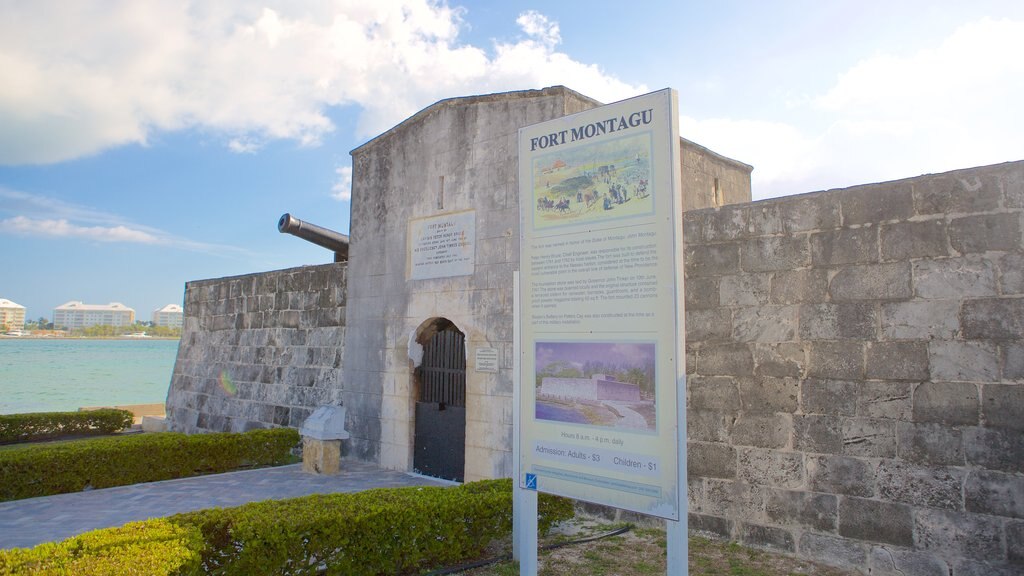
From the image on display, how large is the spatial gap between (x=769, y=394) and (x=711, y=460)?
0.94 m

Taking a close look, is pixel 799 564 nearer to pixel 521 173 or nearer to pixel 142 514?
pixel 521 173

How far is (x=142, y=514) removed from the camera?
7691 mm

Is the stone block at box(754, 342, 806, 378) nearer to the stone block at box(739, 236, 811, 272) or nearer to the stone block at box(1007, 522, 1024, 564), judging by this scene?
the stone block at box(739, 236, 811, 272)

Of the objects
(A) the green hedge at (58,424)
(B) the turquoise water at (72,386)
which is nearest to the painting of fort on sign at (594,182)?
(A) the green hedge at (58,424)

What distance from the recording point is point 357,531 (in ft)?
17.5

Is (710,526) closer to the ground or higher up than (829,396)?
closer to the ground

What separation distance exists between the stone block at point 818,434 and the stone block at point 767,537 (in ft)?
2.72

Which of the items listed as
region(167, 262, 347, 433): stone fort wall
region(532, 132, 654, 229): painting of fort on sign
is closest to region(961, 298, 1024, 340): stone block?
region(532, 132, 654, 229): painting of fort on sign

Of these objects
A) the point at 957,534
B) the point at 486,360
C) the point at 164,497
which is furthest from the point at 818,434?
the point at 164,497

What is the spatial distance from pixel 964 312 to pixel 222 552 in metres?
6.20

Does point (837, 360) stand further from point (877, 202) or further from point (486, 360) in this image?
point (486, 360)

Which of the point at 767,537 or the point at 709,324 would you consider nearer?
the point at 767,537

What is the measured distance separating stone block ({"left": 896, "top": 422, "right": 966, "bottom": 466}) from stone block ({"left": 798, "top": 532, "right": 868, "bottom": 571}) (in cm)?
92

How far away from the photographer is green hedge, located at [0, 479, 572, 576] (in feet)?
14.1
